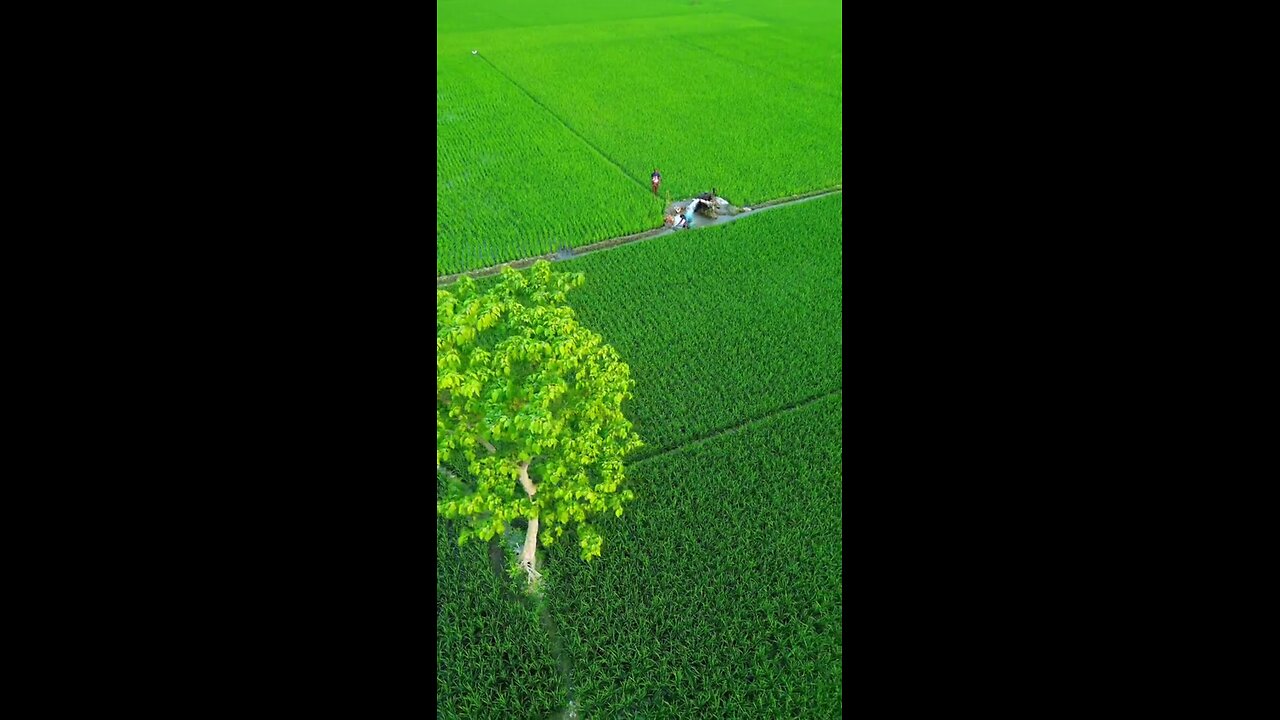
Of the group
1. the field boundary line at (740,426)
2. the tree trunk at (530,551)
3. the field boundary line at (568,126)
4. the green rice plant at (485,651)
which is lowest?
the green rice plant at (485,651)

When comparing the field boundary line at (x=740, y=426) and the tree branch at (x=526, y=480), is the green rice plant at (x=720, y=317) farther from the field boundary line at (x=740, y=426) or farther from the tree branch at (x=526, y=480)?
the tree branch at (x=526, y=480)

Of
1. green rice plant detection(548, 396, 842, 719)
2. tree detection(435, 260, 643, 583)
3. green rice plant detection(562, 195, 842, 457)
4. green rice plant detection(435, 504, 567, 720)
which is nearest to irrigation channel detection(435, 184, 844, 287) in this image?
green rice plant detection(562, 195, 842, 457)

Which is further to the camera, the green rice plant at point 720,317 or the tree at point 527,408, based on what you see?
the green rice plant at point 720,317

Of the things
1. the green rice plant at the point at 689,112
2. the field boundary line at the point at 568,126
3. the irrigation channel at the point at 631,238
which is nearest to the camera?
the irrigation channel at the point at 631,238

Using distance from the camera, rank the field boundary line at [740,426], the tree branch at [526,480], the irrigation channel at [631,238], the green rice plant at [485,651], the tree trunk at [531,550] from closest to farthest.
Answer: the green rice plant at [485,651] → the tree branch at [526,480] → the tree trunk at [531,550] → the field boundary line at [740,426] → the irrigation channel at [631,238]

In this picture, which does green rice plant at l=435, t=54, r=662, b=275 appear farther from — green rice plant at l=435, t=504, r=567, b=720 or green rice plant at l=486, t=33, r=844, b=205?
green rice plant at l=435, t=504, r=567, b=720

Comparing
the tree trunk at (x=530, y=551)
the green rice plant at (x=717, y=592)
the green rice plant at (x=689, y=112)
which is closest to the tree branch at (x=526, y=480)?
the tree trunk at (x=530, y=551)

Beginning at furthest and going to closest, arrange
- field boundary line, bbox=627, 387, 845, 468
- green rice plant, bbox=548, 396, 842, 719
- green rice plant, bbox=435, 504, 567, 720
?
field boundary line, bbox=627, 387, 845, 468 → green rice plant, bbox=548, 396, 842, 719 → green rice plant, bbox=435, 504, 567, 720
